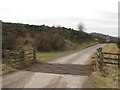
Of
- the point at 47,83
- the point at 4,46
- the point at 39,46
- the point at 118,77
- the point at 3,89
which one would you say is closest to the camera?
the point at 3,89

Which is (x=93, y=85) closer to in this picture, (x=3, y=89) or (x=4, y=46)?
(x=3, y=89)

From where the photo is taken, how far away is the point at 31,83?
1417cm

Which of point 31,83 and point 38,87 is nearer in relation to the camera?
point 38,87

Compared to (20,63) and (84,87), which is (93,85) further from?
(20,63)

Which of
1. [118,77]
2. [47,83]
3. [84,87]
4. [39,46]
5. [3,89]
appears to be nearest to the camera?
[3,89]

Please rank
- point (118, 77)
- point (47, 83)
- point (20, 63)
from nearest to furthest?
point (47, 83)
point (118, 77)
point (20, 63)

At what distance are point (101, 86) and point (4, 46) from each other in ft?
92.8

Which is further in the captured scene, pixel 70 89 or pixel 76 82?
pixel 76 82

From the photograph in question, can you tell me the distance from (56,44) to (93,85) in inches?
1320

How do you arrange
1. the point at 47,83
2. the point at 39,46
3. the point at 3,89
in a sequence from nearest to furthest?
the point at 3,89 < the point at 47,83 < the point at 39,46

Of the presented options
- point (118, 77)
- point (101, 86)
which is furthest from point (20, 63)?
point (101, 86)

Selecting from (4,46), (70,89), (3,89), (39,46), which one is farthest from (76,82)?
(39,46)

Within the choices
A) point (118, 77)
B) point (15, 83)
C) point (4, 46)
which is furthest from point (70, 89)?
point (4, 46)

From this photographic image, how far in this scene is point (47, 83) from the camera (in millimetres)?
14312
